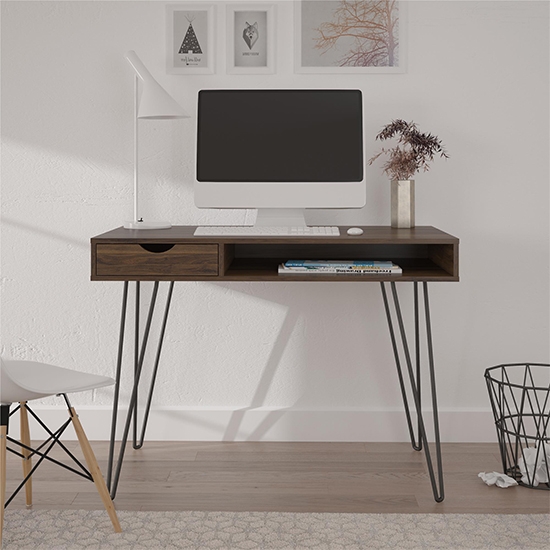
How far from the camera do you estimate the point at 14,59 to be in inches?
105

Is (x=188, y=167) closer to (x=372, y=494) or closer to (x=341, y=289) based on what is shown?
(x=341, y=289)

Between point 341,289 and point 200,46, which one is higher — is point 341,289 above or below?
below

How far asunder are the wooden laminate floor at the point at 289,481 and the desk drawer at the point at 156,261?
0.71 metres

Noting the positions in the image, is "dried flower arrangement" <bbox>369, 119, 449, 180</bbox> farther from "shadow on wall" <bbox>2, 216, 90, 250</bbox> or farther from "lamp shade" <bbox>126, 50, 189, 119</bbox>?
"shadow on wall" <bbox>2, 216, 90, 250</bbox>

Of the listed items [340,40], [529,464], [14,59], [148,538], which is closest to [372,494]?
[529,464]

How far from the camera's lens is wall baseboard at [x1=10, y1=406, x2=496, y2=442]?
272 centimetres

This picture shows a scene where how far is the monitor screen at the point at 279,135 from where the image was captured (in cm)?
243

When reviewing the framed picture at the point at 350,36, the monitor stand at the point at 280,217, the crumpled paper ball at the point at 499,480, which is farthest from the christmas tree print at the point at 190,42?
the crumpled paper ball at the point at 499,480

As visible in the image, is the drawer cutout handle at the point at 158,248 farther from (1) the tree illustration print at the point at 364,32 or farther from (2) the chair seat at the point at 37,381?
(1) the tree illustration print at the point at 364,32

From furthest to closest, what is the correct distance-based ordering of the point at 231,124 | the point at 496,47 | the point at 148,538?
the point at 496,47
the point at 231,124
the point at 148,538

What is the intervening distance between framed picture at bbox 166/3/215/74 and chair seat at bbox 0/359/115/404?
127 centimetres

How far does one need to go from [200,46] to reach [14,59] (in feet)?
2.34

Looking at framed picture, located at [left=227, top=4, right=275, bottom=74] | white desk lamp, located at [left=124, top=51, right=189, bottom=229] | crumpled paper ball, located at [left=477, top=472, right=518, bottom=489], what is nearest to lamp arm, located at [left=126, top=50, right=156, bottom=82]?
white desk lamp, located at [left=124, top=51, right=189, bottom=229]

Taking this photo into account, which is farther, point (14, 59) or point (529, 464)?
point (14, 59)
